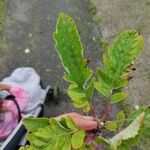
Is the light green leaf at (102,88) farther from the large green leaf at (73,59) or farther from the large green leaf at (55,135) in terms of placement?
the large green leaf at (55,135)

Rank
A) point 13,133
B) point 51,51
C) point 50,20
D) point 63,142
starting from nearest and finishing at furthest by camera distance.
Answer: point 63,142
point 13,133
point 51,51
point 50,20

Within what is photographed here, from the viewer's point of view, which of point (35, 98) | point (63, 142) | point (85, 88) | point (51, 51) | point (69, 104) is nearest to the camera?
point (63, 142)

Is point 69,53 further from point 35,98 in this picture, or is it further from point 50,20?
point 50,20

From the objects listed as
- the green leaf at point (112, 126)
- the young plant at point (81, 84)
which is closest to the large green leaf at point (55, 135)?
the young plant at point (81, 84)

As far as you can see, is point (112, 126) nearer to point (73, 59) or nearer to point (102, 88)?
point (102, 88)

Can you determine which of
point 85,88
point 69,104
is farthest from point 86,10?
point 85,88

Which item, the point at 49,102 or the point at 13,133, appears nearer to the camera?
the point at 13,133

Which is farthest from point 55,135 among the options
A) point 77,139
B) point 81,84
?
point 81,84
